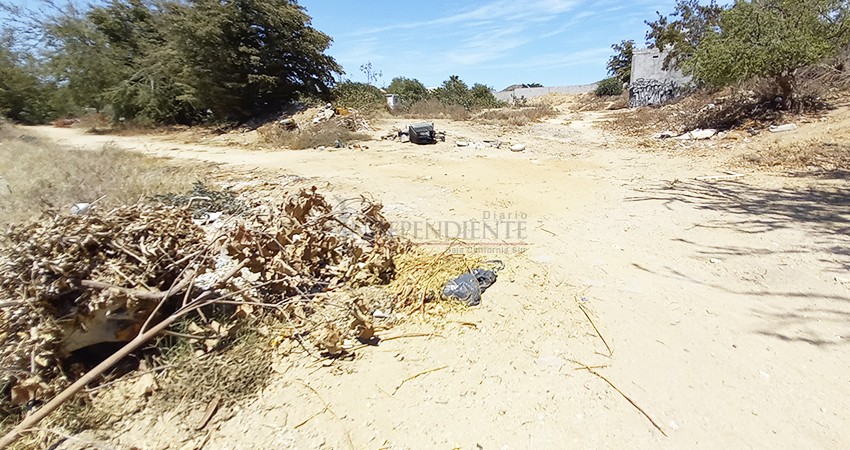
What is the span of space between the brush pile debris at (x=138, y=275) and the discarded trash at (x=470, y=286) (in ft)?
1.49

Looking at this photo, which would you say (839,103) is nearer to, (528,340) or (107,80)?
(528,340)

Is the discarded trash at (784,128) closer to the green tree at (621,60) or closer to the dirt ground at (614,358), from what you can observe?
the dirt ground at (614,358)

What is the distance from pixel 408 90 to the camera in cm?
2323

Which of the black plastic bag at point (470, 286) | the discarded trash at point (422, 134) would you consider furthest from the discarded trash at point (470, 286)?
the discarded trash at point (422, 134)

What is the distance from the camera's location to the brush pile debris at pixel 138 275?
1.57m

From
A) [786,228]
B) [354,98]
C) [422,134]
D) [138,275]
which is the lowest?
[786,228]

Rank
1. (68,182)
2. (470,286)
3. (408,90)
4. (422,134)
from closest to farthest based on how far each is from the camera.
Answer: (470,286), (68,182), (422,134), (408,90)

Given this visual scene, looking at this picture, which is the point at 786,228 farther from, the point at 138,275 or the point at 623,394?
the point at 138,275

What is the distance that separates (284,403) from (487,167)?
5.38 metres

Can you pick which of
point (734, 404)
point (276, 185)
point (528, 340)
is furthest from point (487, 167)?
point (734, 404)

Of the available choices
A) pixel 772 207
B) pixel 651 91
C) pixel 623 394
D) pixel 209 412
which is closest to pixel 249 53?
pixel 209 412

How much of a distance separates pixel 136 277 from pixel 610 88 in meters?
29.0

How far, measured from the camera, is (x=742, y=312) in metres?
2.12

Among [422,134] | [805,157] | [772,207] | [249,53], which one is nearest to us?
[772,207]
